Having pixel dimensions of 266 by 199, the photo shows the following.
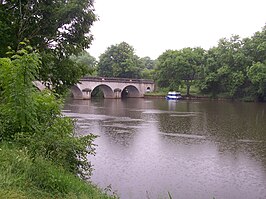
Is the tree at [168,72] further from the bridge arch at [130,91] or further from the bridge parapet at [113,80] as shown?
the bridge arch at [130,91]

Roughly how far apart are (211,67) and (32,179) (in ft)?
196

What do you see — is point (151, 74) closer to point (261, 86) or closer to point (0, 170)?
point (261, 86)

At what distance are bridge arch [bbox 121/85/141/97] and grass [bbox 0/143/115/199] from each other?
66.3 metres

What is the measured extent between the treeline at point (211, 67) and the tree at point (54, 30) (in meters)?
40.4

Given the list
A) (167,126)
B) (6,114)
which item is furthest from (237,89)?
(6,114)

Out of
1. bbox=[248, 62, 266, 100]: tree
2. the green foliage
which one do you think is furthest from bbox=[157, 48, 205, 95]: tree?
the green foliage

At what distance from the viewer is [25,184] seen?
17.9ft

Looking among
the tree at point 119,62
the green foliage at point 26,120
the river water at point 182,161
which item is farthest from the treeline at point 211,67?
the green foliage at point 26,120

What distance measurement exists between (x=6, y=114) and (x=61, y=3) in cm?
642

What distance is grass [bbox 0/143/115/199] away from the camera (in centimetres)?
522

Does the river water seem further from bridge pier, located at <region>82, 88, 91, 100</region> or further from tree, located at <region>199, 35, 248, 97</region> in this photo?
bridge pier, located at <region>82, 88, 91, 100</region>

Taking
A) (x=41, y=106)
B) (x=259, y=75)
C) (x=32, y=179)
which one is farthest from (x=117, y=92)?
(x=32, y=179)

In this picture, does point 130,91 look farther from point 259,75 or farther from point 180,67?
point 259,75

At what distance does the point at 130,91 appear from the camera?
76.4 metres
